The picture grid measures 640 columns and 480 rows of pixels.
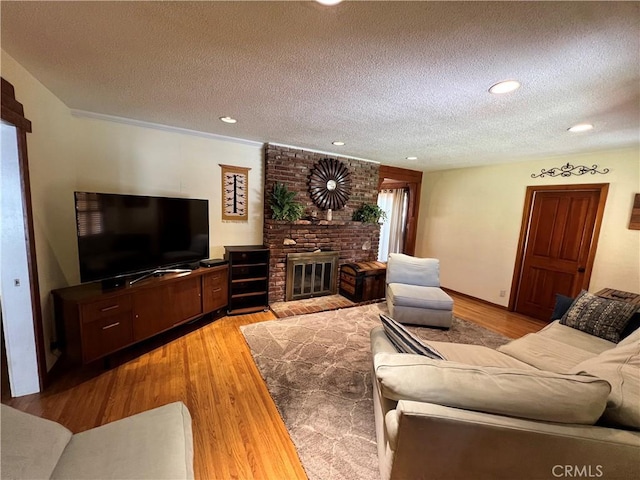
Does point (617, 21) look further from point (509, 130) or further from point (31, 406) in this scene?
point (31, 406)

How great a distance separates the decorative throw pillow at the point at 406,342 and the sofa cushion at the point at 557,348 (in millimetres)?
1061

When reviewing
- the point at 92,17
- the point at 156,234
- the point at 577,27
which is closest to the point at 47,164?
the point at 156,234

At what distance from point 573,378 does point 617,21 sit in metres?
1.54

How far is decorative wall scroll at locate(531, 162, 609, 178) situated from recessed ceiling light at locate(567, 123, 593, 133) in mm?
1268

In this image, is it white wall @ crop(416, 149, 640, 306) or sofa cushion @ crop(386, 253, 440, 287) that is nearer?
white wall @ crop(416, 149, 640, 306)

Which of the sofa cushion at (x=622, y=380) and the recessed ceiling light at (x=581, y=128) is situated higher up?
the recessed ceiling light at (x=581, y=128)

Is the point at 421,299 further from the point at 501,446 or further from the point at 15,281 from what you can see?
the point at 15,281

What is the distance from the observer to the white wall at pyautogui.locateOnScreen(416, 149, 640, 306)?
3.05 meters

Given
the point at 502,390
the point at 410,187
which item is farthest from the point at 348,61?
the point at 410,187

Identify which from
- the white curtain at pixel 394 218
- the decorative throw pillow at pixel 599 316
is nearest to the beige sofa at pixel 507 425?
the decorative throw pillow at pixel 599 316

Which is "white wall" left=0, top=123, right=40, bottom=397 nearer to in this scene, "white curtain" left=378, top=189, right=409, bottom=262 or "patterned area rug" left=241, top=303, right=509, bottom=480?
"patterned area rug" left=241, top=303, right=509, bottom=480

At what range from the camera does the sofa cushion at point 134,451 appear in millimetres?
902

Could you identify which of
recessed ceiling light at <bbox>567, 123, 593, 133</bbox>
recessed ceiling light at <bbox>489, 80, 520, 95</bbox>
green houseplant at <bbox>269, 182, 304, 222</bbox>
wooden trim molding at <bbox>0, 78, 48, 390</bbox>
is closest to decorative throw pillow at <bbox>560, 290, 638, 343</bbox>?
recessed ceiling light at <bbox>567, 123, 593, 133</bbox>

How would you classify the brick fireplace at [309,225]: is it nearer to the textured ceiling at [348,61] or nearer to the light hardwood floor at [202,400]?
the textured ceiling at [348,61]
